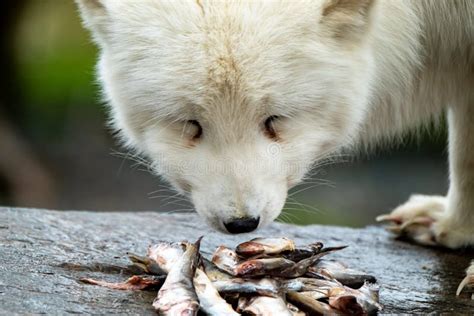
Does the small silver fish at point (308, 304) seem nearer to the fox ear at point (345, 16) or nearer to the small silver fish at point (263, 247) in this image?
the small silver fish at point (263, 247)

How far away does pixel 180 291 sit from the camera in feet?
13.1

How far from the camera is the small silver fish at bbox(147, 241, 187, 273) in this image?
4.35 m

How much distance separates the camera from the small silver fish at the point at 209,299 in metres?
3.94

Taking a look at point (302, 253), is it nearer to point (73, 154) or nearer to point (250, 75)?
point (250, 75)

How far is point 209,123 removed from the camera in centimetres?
418

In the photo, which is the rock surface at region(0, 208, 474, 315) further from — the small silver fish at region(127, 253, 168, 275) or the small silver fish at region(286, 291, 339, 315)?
the small silver fish at region(286, 291, 339, 315)

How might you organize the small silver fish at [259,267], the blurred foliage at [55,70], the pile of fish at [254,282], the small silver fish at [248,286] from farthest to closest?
the blurred foliage at [55,70]
the small silver fish at [259,267]
the small silver fish at [248,286]
the pile of fish at [254,282]

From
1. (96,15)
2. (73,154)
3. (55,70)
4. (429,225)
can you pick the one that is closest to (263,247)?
(96,15)

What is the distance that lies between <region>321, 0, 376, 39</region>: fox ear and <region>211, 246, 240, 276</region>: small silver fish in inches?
43.6

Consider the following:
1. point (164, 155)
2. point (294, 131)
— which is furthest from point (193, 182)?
point (294, 131)

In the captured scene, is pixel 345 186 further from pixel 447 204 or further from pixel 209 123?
pixel 209 123

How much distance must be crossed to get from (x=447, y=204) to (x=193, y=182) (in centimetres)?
224

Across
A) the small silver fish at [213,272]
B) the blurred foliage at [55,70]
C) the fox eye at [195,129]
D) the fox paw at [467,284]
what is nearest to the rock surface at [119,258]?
the fox paw at [467,284]

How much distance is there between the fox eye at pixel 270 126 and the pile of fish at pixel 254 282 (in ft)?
1.65
